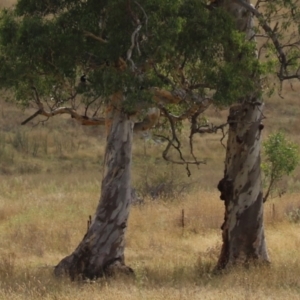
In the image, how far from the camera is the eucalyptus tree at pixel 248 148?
12.1m

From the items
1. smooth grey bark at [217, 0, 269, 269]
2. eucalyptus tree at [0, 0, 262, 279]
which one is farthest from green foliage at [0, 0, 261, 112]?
smooth grey bark at [217, 0, 269, 269]

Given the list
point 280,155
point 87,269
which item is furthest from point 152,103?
point 280,155

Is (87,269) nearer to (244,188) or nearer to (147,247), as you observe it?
(244,188)

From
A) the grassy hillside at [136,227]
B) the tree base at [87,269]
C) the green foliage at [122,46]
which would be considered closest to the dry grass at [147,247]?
the grassy hillside at [136,227]

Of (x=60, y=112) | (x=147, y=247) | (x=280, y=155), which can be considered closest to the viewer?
(x=60, y=112)

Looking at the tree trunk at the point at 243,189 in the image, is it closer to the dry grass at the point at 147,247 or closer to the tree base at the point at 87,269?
the dry grass at the point at 147,247

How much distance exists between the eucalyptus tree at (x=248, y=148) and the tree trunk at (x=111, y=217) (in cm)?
179

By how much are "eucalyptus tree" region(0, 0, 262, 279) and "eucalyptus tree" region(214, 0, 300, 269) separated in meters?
0.88

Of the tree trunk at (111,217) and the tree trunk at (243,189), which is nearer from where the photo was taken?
the tree trunk at (111,217)

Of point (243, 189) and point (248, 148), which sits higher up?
point (248, 148)

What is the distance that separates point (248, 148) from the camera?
12555 millimetres

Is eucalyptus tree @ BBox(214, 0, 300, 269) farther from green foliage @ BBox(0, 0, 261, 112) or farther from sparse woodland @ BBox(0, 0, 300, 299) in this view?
green foliage @ BBox(0, 0, 261, 112)

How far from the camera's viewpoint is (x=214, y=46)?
11.0 m

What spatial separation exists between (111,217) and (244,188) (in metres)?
A: 2.29
